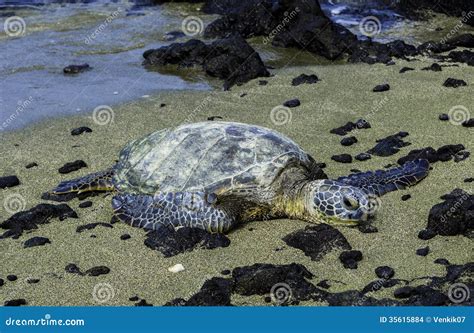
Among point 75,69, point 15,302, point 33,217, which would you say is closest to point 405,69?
point 75,69

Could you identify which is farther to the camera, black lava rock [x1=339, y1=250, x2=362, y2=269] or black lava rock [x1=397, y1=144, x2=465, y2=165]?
black lava rock [x1=397, y1=144, x2=465, y2=165]

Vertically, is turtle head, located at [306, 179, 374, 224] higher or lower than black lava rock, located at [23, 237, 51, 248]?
higher

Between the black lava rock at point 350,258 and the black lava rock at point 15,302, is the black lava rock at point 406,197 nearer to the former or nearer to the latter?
the black lava rock at point 350,258

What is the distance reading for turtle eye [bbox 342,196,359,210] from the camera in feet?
22.1

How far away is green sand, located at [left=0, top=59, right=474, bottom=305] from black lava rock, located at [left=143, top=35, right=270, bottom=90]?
13.5 inches

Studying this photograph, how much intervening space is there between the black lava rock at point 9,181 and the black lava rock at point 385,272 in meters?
4.10

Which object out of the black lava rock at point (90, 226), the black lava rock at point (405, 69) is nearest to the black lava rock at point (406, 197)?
the black lava rock at point (90, 226)

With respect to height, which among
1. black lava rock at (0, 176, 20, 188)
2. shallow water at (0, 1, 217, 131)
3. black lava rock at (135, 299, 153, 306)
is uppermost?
black lava rock at (135, 299, 153, 306)

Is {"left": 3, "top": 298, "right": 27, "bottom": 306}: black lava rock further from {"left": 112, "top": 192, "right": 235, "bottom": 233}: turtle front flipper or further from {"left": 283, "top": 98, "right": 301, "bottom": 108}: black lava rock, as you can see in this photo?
{"left": 283, "top": 98, "right": 301, "bottom": 108}: black lava rock

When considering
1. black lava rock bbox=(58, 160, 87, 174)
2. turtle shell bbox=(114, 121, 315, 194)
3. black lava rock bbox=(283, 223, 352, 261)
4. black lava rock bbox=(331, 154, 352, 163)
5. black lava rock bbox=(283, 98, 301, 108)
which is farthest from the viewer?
black lava rock bbox=(283, 98, 301, 108)

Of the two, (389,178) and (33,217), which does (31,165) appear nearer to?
(33,217)

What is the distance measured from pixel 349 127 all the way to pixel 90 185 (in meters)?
3.31

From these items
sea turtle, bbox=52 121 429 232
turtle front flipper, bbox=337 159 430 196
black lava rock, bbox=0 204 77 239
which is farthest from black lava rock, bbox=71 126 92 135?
turtle front flipper, bbox=337 159 430 196

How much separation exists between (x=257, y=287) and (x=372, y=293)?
83 cm
